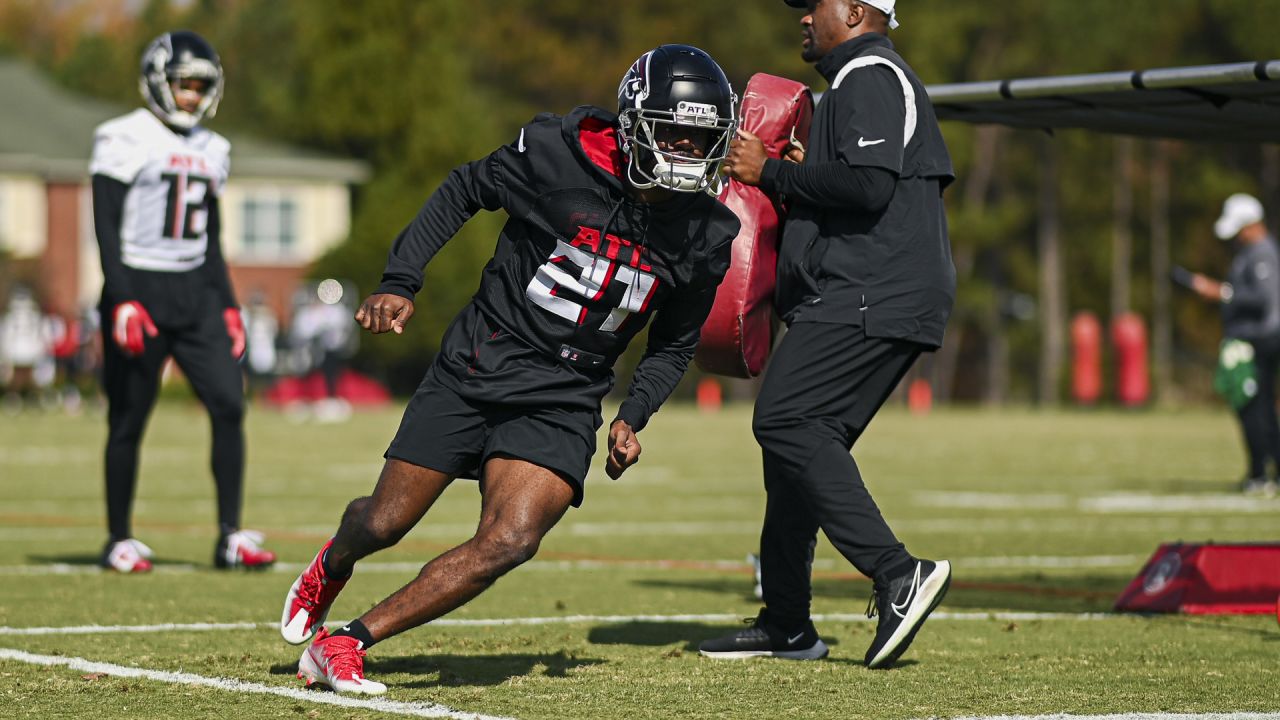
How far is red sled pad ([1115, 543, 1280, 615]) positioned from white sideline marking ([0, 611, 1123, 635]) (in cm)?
20

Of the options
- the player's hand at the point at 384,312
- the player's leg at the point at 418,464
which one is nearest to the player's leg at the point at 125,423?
the player's leg at the point at 418,464

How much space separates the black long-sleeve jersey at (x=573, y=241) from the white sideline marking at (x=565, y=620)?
5.98 ft

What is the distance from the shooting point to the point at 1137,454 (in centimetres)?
2273

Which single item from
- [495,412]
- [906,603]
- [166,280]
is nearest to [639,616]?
[906,603]

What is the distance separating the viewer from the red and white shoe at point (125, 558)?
371 inches

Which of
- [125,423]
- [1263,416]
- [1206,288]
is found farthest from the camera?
[1263,416]

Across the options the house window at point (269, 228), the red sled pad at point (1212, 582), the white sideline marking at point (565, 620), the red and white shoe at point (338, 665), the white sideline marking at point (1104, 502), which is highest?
the red and white shoe at point (338, 665)

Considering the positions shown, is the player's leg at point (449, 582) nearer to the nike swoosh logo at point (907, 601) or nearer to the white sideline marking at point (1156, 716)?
the nike swoosh logo at point (907, 601)

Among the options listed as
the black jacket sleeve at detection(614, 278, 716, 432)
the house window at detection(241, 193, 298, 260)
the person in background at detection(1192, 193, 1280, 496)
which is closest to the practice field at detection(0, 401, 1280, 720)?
the person in background at detection(1192, 193, 1280, 496)

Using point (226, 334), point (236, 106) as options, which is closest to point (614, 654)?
point (226, 334)

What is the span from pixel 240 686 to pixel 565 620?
6.63 ft

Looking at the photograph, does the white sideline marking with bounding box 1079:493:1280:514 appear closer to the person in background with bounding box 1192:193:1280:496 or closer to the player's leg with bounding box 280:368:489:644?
the person in background with bounding box 1192:193:1280:496

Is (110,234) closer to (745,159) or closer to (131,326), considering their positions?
(131,326)

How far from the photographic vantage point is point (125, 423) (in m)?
9.68
